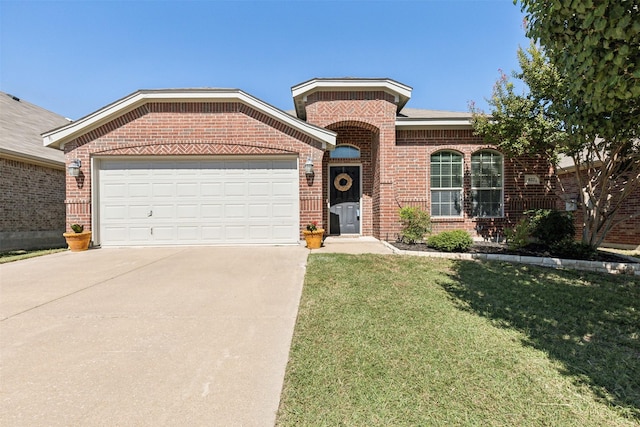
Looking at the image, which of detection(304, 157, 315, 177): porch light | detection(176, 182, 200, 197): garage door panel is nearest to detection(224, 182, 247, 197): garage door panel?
detection(176, 182, 200, 197): garage door panel

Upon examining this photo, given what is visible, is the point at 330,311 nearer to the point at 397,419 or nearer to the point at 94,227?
the point at 397,419

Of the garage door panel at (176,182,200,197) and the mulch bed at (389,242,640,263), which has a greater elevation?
the garage door panel at (176,182,200,197)

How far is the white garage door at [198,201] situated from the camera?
839 cm

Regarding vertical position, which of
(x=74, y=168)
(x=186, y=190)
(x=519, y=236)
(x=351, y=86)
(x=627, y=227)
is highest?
(x=351, y=86)

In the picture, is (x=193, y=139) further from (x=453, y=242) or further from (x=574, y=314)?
(x=574, y=314)

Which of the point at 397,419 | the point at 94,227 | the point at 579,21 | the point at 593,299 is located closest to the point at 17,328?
the point at 397,419

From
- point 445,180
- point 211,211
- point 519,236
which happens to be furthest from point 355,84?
point 519,236

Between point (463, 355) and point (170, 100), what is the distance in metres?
9.02

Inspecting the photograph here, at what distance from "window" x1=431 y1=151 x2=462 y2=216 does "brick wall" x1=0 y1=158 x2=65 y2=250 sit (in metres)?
13.1

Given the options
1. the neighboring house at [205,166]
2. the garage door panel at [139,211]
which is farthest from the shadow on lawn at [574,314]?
the garage door panel at [139,211]

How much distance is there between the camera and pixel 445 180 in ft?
31.4

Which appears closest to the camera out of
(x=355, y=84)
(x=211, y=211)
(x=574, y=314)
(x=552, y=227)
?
(x=574, y=314)

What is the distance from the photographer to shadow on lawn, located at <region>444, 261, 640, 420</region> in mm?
2311

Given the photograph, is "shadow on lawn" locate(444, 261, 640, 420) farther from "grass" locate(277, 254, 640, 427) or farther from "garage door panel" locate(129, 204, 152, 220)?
"garage door panel" locate(129, 204, 152, 220)
